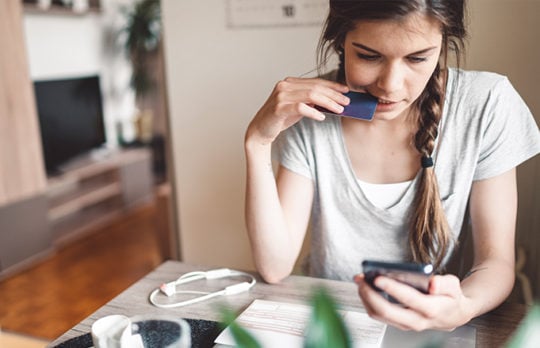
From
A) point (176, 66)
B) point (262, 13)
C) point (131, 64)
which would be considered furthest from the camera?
point (131, 64)

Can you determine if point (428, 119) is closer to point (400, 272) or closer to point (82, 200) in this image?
point (400, 272)

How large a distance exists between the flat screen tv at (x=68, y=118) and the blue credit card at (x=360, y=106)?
8.65 feet

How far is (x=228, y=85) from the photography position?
1.38m

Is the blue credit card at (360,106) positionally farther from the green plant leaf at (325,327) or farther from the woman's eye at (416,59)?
the green plant leaf at (325,327)

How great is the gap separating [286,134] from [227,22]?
448mm

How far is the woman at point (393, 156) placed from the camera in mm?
827

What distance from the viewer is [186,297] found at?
90 cm

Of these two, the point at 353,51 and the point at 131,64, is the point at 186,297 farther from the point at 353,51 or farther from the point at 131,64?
the point at 131,64

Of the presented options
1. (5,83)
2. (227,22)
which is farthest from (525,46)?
(5,83)

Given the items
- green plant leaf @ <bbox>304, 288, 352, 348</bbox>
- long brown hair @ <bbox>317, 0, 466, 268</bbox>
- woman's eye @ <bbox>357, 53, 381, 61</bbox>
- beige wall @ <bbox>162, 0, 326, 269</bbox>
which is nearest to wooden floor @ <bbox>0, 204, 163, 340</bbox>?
beige wall @ <bbox>162, 0, 326, 269</bbox>

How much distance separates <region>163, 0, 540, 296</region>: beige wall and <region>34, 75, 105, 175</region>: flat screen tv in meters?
1.92

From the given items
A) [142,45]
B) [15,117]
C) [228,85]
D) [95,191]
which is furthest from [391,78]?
[142,45]

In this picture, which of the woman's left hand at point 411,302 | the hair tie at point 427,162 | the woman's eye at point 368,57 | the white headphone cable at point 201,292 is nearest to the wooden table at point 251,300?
the white headphone cable at point 201,292

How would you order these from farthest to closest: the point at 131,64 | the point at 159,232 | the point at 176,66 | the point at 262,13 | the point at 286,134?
the point at 131,64 → the point at 159,232 → the point at 176,66 → the point at 262,13 → the point at 286,134
